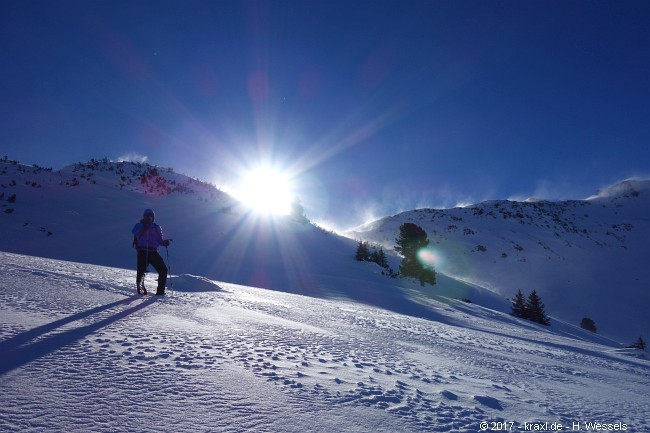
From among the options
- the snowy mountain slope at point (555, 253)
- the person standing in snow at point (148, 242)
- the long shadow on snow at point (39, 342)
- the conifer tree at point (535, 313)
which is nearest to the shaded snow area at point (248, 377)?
the long shadow on snow at point (39, 342)

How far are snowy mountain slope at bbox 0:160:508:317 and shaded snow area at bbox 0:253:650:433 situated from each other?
7171mm

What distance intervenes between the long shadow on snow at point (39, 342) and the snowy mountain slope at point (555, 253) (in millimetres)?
36242

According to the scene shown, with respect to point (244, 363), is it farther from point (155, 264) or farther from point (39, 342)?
point (155, 264)

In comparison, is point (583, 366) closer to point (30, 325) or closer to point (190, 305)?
point (190, 305)

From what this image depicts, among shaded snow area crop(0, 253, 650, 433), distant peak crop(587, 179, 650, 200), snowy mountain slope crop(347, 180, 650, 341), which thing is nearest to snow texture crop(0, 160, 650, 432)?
shaded snow area crop(0, 253, 650, 433)

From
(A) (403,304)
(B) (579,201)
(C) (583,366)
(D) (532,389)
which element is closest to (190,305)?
(D) (532,389)

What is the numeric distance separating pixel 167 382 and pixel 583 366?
22.1ft

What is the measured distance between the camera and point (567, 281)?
39.4m

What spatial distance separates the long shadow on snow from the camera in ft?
8.55

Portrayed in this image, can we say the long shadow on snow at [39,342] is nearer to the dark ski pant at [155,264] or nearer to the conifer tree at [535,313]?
the dark ski pant at [155,264]

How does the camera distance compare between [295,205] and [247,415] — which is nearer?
[247,415]

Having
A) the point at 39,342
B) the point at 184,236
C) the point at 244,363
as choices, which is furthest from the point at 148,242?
the point at 184,236

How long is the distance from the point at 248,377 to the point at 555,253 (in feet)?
185

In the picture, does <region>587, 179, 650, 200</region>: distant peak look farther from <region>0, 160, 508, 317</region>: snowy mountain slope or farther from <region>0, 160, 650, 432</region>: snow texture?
<region>0, 160, 650, 432</region>: snow texture
